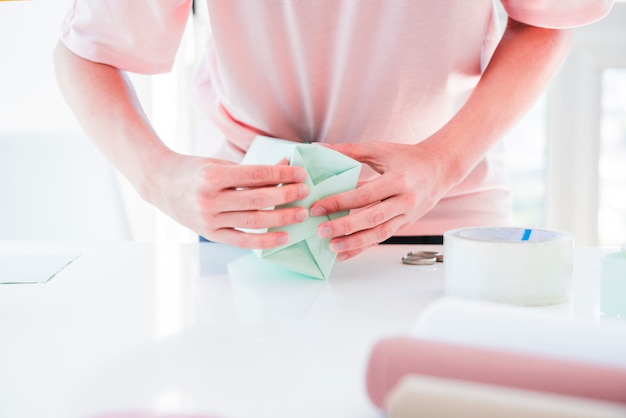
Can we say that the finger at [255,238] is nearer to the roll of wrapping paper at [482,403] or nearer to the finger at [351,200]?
the finger at [351,200]

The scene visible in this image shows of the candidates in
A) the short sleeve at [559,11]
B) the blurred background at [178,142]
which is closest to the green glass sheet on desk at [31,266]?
the short sleeve at [559,11]

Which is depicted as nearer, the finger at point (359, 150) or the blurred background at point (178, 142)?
the finger at point (359, 150)

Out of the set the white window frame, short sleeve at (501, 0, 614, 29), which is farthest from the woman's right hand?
the white window frame

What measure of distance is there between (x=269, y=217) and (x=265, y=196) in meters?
0.02

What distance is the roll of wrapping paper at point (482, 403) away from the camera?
37 centimetres

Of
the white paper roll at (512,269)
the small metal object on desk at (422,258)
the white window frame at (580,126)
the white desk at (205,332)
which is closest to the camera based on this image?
the white desk at (205,332)

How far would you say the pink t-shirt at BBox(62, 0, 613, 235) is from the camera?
3.56 ft

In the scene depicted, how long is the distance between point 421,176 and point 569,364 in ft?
1.70

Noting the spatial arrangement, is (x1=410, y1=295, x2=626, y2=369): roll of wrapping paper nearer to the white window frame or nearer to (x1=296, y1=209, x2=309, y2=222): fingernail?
(x1=296, y1=209, x2=309, y2=222): fingernail

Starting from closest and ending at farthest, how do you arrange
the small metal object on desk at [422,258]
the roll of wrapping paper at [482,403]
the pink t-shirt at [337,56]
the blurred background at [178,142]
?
the roll of wrapping paper at [482,403] < the small metal object on desk at [422,258] < the pink t-shirt at [337,56] < the blurred background at [178,142]

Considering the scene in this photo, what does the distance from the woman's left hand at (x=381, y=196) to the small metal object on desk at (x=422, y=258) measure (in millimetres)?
50

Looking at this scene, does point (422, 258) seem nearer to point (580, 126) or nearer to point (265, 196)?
point (265, 196)

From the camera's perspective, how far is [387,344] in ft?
1.47

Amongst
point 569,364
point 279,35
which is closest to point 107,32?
point 279,35
